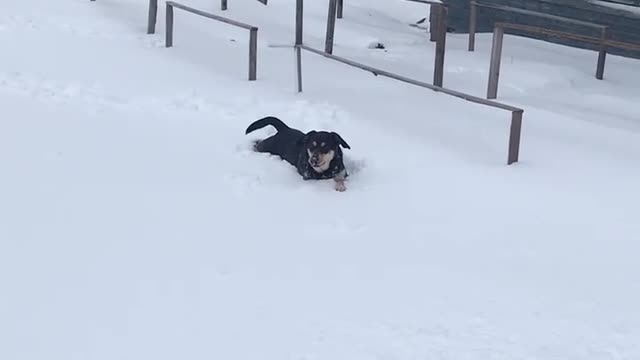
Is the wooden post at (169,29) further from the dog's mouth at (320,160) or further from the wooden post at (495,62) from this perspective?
the dog's mouth at (320,160)

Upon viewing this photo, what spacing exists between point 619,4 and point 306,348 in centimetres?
1073

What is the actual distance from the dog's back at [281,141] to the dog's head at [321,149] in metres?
0.26

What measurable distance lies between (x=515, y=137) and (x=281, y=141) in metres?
1.82

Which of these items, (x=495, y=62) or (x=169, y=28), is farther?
(x=169, y=28)

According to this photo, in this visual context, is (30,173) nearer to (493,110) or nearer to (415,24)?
(493,110)

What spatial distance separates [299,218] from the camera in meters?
6.93

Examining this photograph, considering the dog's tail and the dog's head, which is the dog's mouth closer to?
the dog's head

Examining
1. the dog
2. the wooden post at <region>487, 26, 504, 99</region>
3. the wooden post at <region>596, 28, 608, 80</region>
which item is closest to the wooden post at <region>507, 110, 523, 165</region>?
the dog

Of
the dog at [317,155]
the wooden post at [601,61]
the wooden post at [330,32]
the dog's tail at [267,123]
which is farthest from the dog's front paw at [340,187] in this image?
the wooden post at [601,61]

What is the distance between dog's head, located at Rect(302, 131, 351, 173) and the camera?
7488mm

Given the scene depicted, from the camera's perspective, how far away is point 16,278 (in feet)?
18.5

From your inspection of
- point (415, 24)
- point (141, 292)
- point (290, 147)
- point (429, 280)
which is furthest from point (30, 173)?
point (415, 24)

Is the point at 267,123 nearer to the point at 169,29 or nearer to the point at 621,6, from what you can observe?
the point at 169,29

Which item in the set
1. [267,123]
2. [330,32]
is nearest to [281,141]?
[267,123]
